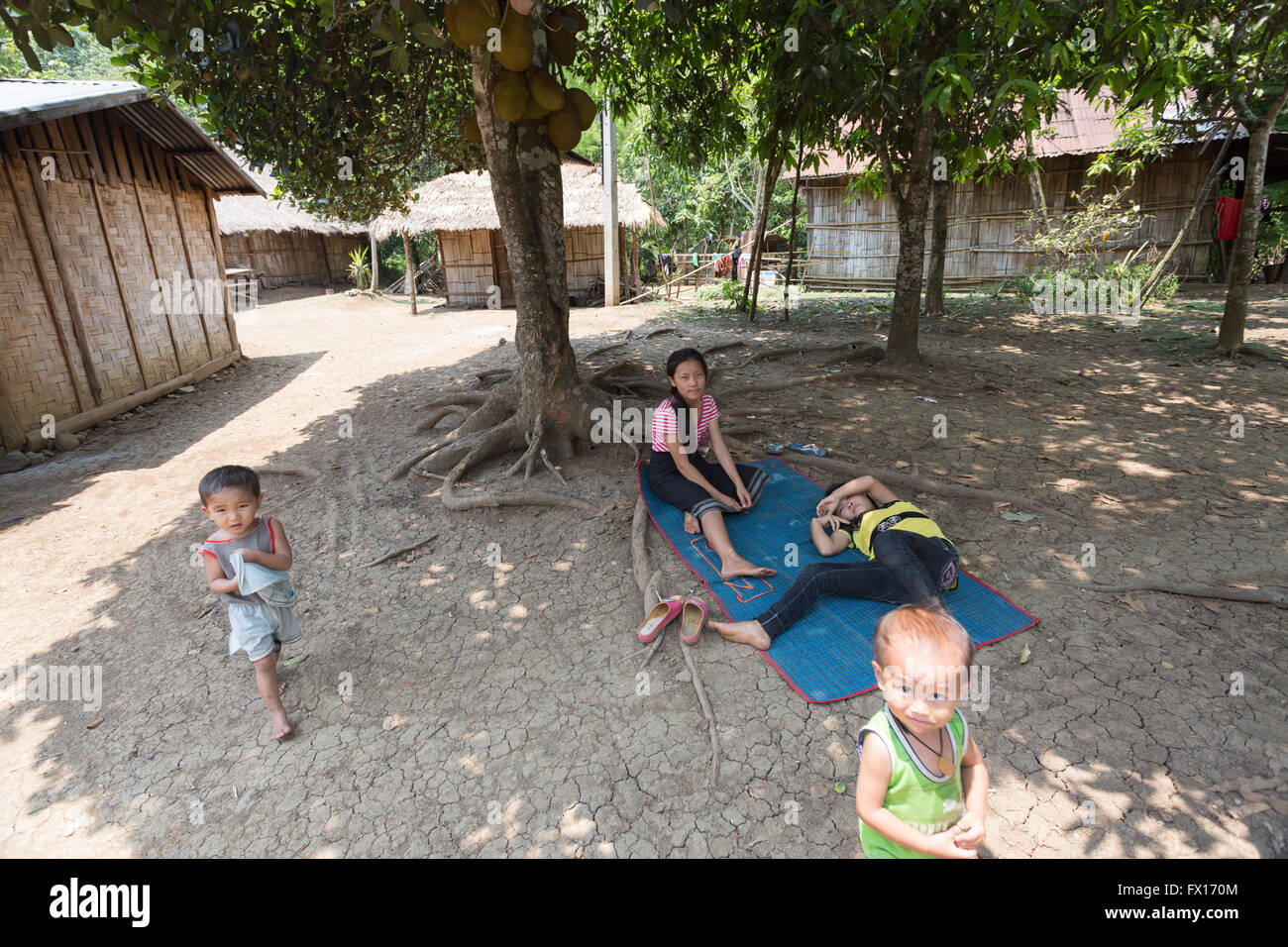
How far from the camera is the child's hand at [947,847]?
172 cm

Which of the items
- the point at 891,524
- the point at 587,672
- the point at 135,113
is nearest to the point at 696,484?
the point at 891,524

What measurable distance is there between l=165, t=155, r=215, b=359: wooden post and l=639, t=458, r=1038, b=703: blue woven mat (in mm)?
9694

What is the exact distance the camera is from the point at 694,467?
4.59 m

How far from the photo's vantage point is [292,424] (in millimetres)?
7820

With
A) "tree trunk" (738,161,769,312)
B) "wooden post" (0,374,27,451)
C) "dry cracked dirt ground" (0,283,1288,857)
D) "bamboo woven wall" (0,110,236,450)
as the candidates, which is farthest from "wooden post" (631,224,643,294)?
"wooden post" (0,374,27,451)

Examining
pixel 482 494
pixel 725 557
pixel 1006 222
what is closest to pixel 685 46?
pixel 482 494

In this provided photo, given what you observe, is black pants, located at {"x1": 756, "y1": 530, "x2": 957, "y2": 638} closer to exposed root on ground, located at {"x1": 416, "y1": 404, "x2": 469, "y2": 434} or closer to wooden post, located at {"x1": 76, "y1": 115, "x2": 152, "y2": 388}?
exposed root on ground, located at {"x1": 416, "y1": 404, "x2": 469, "y2": 434}

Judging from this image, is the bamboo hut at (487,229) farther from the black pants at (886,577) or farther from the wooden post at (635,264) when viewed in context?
the black pants at (886,577)

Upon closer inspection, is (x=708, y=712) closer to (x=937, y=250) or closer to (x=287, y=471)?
(x=287, y=471)

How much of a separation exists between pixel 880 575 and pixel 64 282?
→ 9.43 m
